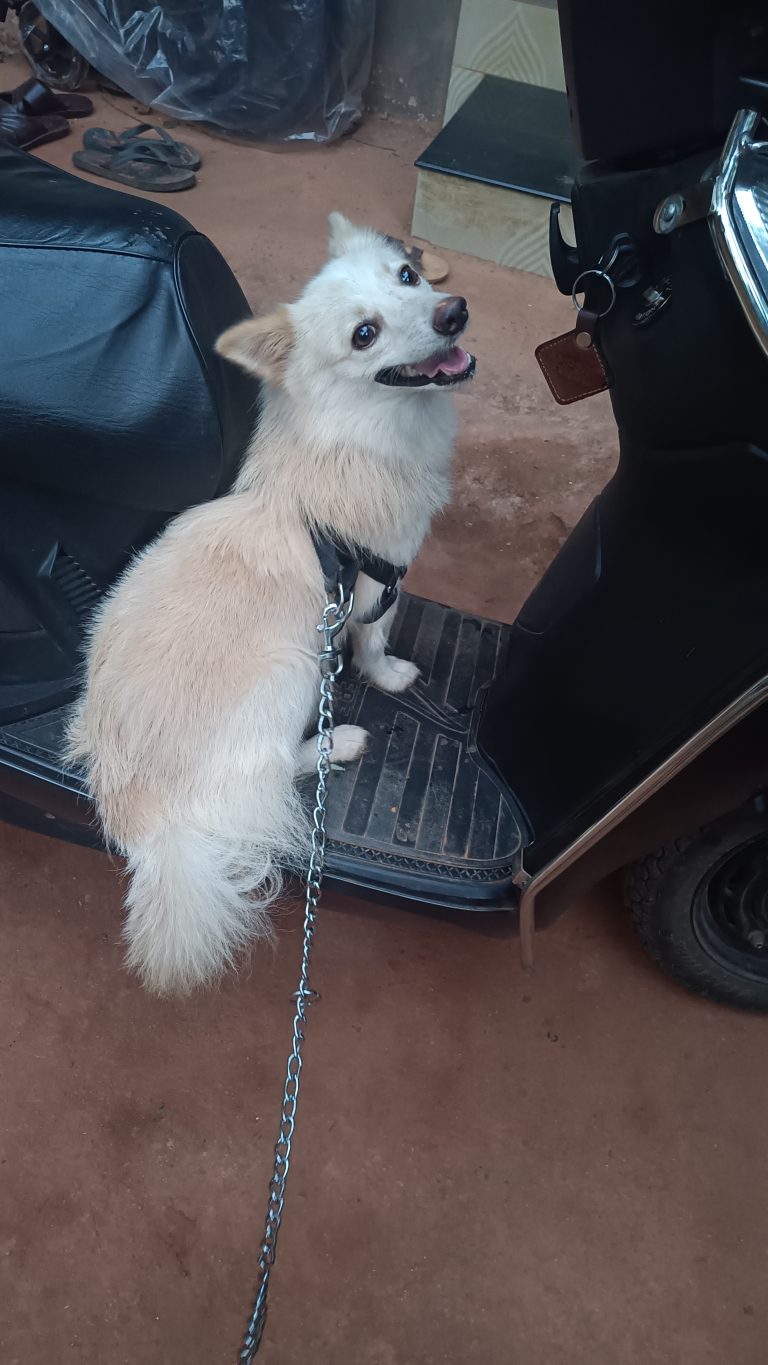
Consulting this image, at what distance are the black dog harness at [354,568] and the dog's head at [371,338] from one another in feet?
1.03

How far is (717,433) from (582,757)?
25.3 inches

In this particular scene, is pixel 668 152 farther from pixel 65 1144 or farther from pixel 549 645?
pixel 65 1144

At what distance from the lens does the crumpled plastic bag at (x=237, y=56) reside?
4.64 m

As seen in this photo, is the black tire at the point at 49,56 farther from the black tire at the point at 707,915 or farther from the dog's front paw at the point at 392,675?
the black tire at the point at 707,915

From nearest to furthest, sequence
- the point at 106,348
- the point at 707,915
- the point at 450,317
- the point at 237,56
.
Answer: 1. the point at 106,348
2. the point at 450,317
3. the point at 707,915
4. the point at 237,56

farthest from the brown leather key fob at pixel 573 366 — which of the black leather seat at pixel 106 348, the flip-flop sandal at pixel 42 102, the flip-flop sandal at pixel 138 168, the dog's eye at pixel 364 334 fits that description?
the flip-flop sandal at pixel 42 102

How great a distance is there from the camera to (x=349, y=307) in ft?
5.14

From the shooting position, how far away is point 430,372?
1.59 meters

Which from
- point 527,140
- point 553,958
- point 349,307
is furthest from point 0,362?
point 527,140

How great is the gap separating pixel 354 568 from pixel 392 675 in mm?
423

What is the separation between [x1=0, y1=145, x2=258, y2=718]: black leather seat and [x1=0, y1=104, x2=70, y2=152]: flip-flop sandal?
384 centimetres

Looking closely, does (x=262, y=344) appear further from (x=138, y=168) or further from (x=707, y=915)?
(x=138, y=168)

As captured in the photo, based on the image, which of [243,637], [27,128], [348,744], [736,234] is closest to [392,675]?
[348,744]

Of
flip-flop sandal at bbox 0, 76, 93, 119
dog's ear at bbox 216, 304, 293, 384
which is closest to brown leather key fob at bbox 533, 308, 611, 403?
dog's ear at bbox 216, 304, 293, 384
